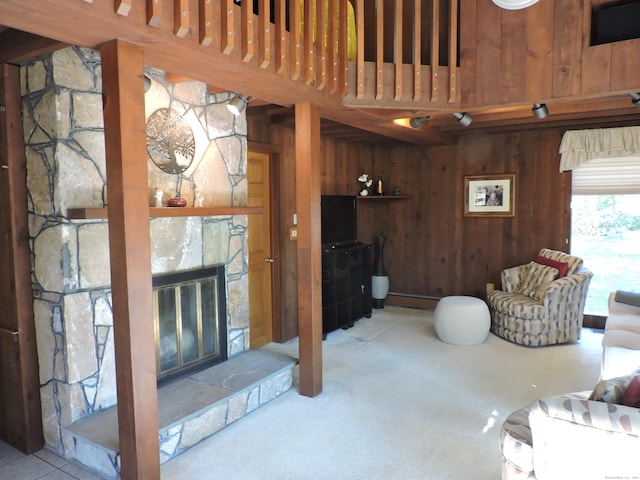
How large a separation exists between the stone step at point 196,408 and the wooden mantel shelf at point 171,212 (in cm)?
123

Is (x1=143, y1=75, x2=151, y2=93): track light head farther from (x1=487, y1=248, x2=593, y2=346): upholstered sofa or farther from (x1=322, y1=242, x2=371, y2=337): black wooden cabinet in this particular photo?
(x1=487, y1=248, x2=593, y2=346): upholstered sofa

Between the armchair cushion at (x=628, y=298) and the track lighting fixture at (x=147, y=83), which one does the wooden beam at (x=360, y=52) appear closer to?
the track lighting fixture at (x=147, y=83)

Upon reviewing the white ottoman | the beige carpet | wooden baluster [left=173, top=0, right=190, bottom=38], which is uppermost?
wooden baluster [left=173, top=0, right=190, bottom=38]

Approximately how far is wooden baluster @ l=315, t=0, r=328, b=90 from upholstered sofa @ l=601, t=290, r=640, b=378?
2.40 metres

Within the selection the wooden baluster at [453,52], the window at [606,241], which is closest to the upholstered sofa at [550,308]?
the window at [606,241]

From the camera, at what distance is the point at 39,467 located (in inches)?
101

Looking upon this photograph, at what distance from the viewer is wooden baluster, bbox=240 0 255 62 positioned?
7.77 ft

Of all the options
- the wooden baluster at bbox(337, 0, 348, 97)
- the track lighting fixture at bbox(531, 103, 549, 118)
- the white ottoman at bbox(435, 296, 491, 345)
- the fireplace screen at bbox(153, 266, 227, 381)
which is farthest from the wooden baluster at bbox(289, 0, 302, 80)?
the white ottoman at bbox(435, 296, 491, 345)

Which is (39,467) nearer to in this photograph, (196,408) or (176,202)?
(196,408)

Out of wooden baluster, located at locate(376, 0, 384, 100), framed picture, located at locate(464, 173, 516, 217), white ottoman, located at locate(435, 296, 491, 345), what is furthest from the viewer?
framed picture, located at locate(464, 173, 516, 217)

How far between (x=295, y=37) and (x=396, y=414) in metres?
2.68

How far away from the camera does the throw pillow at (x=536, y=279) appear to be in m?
4.90

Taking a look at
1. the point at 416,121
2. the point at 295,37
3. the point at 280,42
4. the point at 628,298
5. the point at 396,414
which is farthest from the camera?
the point at 416,121

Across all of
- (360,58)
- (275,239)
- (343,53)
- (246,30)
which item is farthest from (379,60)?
(275,239)
